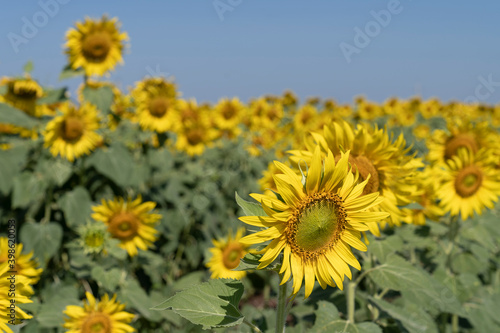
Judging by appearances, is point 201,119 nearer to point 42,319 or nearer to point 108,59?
point 108,59

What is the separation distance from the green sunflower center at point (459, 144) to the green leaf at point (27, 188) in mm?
3505

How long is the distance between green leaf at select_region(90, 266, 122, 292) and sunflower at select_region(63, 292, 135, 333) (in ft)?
0.32

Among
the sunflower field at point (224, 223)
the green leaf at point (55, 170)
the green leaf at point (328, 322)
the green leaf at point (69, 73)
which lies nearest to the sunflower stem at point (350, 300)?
the sunflower field at point (224, 223)

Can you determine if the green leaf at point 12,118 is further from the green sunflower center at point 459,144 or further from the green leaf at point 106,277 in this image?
the green sunflower center at point 459,144

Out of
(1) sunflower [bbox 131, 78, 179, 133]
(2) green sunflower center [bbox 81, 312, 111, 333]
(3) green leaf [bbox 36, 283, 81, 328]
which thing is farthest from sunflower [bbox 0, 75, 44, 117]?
(2) green sunflower center [bbox 81, 312, 111, 333]

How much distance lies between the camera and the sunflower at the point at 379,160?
83.5 inches

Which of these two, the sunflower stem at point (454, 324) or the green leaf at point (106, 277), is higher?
the sunflower stem at point (454, 324)

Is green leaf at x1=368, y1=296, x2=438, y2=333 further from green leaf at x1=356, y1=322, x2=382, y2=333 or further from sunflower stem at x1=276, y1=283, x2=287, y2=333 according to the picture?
sunflower stem at x1=276, y1=283, x2=287, y2=333

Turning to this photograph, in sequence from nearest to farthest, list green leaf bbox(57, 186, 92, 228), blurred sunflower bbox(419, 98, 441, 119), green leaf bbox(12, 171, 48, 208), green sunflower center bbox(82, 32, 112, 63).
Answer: green leaf bbox(57, 186, 92, 228) → green leaf bbox(12, 171, 48, 208) → green sunflower center bbox(82, 32, 112, 63) → blurred sunflower bbox(419, 98, 441, 119)

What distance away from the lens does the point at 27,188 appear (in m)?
3.95

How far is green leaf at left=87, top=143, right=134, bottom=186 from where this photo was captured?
4.22 meters

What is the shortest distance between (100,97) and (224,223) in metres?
2.34

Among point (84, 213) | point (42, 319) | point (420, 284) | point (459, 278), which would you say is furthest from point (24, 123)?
point (459, 278)

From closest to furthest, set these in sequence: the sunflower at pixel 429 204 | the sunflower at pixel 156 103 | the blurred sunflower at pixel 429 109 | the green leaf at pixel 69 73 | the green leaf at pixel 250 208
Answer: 1. the green leaf at pixel 250 208
2. the sunflower at pixel 429 204
3. the green leaf at pixel 69 73
4. the sunflower at pixel 156 103
5. the blurred sunflower at pixel 429 109
